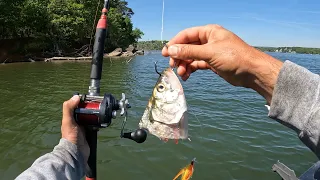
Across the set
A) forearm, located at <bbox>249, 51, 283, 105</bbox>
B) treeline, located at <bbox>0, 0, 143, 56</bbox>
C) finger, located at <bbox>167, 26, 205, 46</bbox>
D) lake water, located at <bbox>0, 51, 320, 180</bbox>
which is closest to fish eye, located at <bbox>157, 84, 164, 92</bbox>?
finger, located at <bbox>167, 26, 205, 46</bbox>

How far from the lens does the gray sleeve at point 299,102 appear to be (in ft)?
5.15

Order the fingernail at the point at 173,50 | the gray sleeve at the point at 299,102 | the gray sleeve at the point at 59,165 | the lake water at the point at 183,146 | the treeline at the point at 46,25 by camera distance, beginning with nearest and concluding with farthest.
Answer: the gray sleeve at the point at 299,102, the gray sleeve at the point at 59,165, the fingernail at the point at 173,50, the lake water at the point at 183,146, the treeline at the point at 46,25

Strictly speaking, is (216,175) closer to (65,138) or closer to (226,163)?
(226,163)

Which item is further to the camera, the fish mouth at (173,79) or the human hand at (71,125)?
the human hand at (71,125)

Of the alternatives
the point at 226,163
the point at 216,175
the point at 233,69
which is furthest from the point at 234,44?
the point at 226,163

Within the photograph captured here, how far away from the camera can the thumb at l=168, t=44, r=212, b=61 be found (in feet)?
6.79

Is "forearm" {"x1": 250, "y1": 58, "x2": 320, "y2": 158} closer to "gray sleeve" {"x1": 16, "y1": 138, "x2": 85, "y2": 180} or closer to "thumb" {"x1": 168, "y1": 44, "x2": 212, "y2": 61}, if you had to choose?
"thumb" {"x1": 168, "y1": 44, "x2": 212, "y2": 61}

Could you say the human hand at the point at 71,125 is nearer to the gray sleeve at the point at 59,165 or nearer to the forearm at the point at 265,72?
the gray sleeve at the point at 59,165

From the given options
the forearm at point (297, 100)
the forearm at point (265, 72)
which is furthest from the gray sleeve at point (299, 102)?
the forearm at point (265, 72)

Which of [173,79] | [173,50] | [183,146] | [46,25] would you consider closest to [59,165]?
[173,79]

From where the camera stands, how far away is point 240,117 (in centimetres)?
1010

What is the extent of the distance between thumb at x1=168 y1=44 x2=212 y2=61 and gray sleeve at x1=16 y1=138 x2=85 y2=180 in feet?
4.10

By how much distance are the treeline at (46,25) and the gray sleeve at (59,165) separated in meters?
30.7

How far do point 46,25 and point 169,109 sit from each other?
41.1 meters
